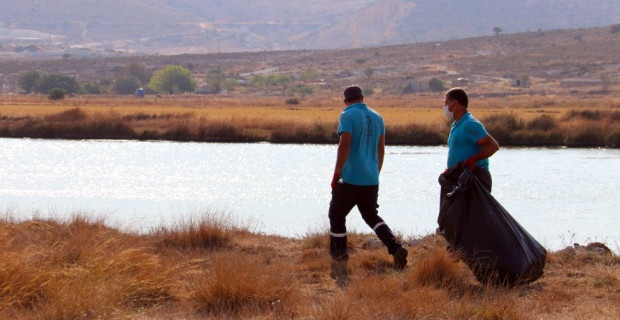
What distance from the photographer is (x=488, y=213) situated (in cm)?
870

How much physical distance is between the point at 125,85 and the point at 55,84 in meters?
11.3

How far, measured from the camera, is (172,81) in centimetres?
11450

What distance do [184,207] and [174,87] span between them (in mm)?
93368

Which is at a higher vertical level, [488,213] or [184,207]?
[488,213]

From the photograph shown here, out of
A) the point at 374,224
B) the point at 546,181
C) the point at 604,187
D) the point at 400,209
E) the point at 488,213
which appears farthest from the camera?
the point at 546,181

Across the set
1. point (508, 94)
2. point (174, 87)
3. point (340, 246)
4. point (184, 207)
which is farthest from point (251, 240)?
point (174, 87)

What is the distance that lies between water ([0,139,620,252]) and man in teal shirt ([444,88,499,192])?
154 inches

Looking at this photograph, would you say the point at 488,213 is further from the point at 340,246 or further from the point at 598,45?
the point at 598,45

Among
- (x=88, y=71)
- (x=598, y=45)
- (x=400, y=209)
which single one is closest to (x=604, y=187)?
(x=400, y=209)

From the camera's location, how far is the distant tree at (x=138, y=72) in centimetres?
12769

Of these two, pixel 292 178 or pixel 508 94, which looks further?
pixel 508 94

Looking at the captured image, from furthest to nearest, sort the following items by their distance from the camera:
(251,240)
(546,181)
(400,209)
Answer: (546,181), (400,209), (251,240)

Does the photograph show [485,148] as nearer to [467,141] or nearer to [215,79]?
[467,141]

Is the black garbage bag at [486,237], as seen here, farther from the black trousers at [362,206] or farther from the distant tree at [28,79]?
the distant tree at [28,79]
